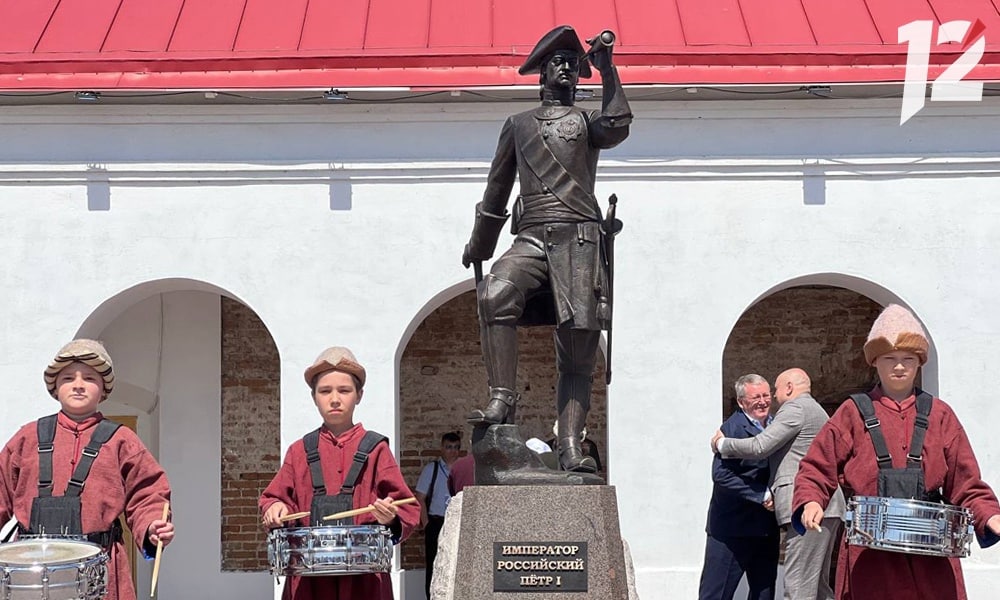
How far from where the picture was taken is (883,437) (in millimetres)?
6621

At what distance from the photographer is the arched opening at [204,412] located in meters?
13.2

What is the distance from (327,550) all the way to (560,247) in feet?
5.20

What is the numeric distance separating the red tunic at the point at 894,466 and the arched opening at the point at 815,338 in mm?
6959

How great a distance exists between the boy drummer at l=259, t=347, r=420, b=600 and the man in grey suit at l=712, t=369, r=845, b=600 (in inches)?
91.5

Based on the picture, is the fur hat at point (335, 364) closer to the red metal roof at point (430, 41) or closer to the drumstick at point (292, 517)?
the drumstick at point (292, 517)

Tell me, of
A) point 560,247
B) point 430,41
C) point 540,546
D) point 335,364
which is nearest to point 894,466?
point 540,546

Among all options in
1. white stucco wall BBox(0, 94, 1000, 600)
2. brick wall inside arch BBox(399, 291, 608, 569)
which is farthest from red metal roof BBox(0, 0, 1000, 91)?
→ brick wall inside arch BBox(399, 291, 608, 569)

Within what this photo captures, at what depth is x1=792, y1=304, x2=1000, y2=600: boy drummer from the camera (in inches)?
258

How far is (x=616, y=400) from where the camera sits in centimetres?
1132

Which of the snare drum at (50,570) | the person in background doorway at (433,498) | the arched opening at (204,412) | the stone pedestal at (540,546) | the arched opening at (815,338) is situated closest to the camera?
the snare drum at (50,570)

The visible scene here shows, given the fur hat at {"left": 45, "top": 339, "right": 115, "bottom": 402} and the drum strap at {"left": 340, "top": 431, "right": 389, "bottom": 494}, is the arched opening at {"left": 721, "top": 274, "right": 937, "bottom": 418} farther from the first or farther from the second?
the fur hat at {"left": 45, "top": 339, "right": 115, "bottom": 402}

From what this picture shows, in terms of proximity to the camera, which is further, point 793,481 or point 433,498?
point 433,498
